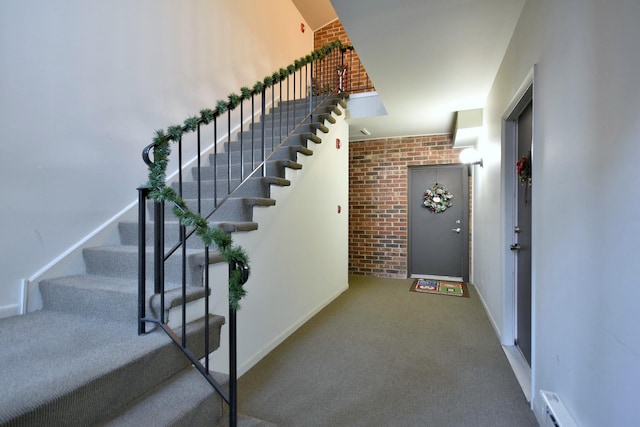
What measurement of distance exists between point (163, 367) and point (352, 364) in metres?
1.51

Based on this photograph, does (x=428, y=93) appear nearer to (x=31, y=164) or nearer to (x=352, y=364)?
(x=352, y=364)

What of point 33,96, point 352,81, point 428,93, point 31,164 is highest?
point 352,81

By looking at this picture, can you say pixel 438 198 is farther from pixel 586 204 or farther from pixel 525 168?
pixel 586 204

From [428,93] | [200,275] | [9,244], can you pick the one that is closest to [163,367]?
[200,275]

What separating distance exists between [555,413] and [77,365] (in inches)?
82.1

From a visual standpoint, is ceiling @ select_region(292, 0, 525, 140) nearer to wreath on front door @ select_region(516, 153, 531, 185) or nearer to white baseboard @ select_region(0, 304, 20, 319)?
wreath on front door @ select_region(516, 153, 531, 185)

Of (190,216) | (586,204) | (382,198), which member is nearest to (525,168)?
(586,204)

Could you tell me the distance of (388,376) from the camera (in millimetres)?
2314

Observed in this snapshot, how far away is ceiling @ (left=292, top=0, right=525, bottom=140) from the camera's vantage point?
7.04ft

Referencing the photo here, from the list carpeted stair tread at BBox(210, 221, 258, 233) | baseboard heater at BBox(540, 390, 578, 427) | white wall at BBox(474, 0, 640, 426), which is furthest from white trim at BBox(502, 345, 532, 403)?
carpeted stair tread at BBox(210, 221, 258, 233)

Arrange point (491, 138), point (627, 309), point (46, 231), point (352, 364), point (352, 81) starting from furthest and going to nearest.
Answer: point (352, 81)
point (491, 138)
point (352, 364)
point (46, 231)
point (627, 309)

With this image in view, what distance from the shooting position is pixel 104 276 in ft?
7.11

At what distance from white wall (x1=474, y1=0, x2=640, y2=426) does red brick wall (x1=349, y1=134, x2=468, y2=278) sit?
11.4 ft

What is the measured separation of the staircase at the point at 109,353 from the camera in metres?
1.12
